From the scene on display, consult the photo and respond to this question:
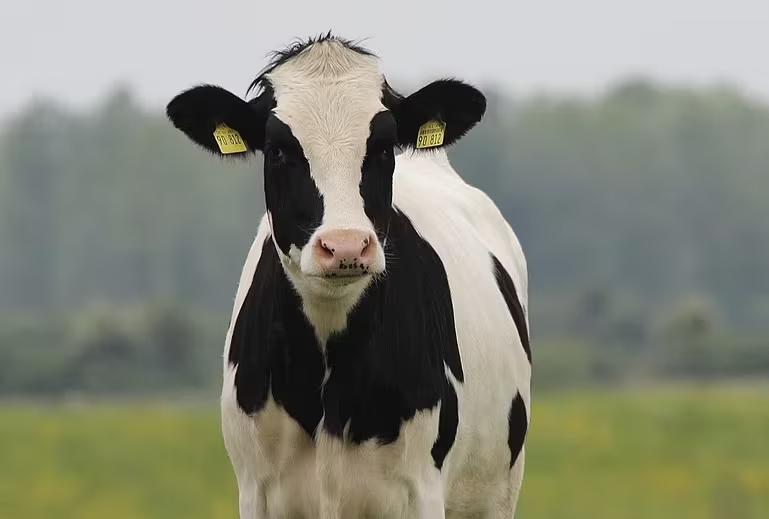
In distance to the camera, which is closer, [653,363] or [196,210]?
[653,363]

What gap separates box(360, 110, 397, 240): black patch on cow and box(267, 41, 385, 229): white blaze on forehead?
0.04 metres

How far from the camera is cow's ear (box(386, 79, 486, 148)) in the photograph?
27.0 feet

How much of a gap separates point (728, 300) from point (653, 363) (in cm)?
2895

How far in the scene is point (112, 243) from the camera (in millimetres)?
107562

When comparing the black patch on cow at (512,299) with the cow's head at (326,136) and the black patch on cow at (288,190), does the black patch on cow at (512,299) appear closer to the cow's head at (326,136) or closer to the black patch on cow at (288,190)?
the cow's head at (326,136)

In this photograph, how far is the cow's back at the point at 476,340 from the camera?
897 cm

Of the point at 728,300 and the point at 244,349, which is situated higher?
the point at 244,349

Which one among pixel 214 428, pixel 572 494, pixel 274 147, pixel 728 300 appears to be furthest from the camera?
pixel 728 300

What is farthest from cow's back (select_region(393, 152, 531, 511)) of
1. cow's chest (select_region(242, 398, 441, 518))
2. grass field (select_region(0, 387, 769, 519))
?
grass field (select_region(0, 387, 769, 519))

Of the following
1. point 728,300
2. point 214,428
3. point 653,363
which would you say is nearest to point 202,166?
point 728,300

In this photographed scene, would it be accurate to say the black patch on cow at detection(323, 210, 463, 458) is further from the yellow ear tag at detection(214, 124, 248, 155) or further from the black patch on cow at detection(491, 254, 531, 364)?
the black patch on cow at detection(491, 254, 531, 364)

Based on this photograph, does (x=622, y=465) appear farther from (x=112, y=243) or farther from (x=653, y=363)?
(x=112, y=243)

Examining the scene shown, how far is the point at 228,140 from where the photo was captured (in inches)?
319

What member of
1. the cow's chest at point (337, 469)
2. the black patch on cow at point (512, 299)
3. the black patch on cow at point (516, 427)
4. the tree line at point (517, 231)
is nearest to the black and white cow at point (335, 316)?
the cow's chest at point (337, 469)
